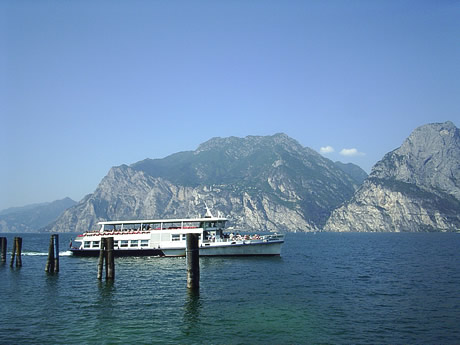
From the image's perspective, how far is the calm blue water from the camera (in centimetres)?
2547

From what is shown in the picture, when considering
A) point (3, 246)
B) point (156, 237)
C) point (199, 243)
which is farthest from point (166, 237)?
point (3, 246)

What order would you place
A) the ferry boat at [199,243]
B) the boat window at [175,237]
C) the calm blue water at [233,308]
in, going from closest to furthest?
1. the calm blue water at [233,308]
2. the ferry boat at [199,243]
3. the boat window at [175,237]

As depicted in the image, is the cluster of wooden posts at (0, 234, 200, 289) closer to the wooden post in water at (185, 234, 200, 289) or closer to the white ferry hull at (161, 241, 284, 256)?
the wooden post in water at (185, 234, 200, 289)

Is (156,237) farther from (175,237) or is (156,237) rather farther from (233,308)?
(233,308)

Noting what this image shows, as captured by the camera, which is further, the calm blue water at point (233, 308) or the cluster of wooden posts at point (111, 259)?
the cluster of wooden posts at point (111, 259)

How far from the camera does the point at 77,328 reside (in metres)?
27.4

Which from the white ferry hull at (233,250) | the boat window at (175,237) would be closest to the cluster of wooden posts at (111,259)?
the white ferry hull at (233,250)

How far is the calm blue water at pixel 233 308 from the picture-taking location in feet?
83.6

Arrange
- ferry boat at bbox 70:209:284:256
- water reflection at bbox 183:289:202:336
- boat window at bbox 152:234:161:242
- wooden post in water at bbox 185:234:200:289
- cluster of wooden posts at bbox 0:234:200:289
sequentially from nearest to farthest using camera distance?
water reflection at bbox 183:289:202:336 < wooden post in water at bbox 185:234:200:289 < cluster of wooden posts at bbox 0:234:200:289 < ferry boat at bbox 70:209:284:256 < boat window at bbox 152:234:161:242

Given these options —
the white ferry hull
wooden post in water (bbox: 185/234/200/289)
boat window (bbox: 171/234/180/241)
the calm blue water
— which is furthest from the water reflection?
boat window (bbox: 171/234/180/241)

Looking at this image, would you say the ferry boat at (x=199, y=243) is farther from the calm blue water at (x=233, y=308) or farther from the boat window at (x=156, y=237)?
the calm blue water at (x=233, y=308)

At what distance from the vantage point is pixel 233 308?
1286 inches

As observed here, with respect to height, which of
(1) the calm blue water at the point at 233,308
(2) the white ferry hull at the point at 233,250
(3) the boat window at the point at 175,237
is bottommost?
(1) the calm blue water at the point at 233,308

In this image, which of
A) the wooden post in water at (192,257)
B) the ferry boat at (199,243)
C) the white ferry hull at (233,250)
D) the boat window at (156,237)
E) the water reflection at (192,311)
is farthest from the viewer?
the boat window at (156,237)
